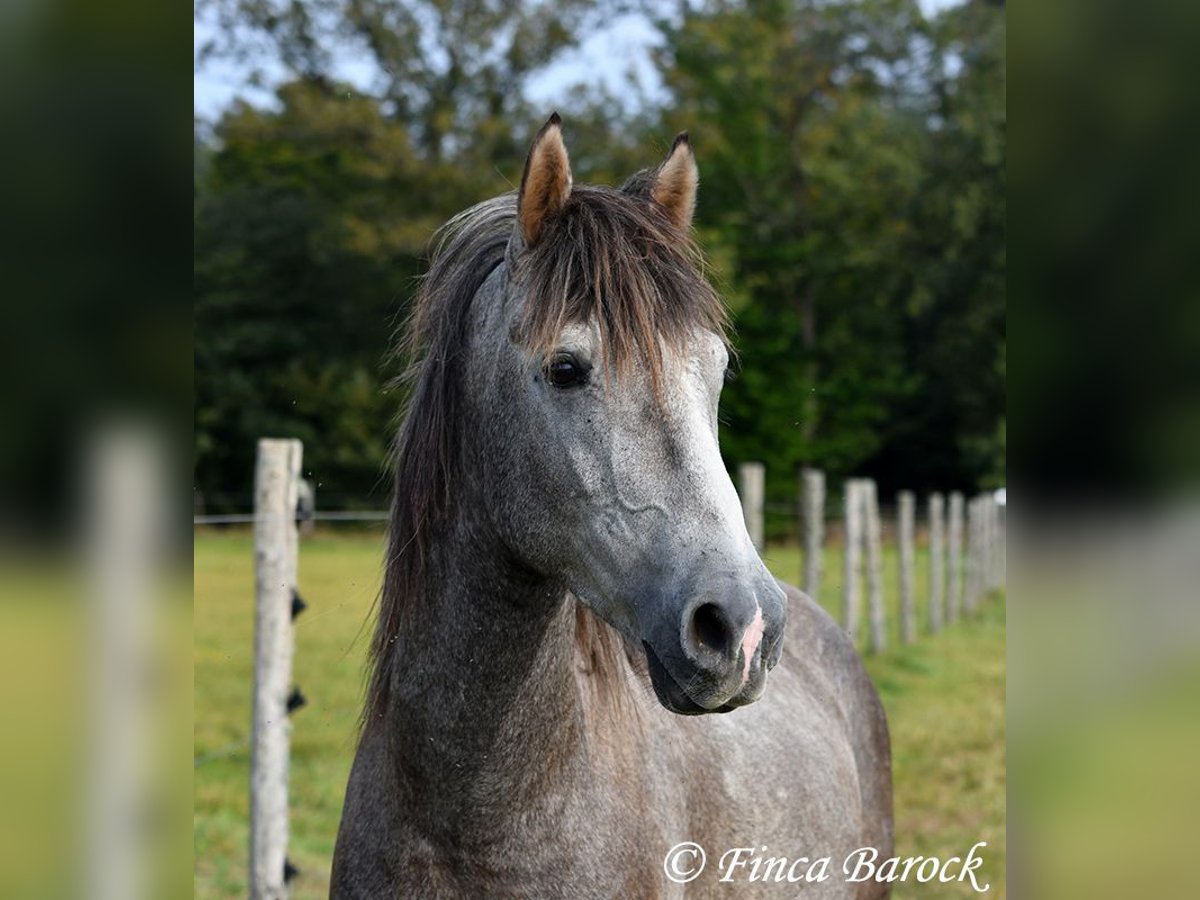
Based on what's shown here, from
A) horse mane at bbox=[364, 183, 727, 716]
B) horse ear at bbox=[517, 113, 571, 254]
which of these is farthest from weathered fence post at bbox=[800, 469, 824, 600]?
horse ear at bbox=[517, 113, 571, 254]

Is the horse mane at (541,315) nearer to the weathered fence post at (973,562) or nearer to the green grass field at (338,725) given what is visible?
the green grass field at (338,725)

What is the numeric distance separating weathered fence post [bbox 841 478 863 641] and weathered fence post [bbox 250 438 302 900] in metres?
6.97

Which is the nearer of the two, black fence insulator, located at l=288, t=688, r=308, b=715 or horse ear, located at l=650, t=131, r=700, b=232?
horse ear, located at l=650, t=131, r=700, b=232

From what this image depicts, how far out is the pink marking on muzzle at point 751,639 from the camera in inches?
73.6

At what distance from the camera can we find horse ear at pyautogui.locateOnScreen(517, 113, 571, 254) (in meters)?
2.28

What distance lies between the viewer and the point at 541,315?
222cm

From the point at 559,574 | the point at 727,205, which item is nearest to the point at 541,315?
the point at 559,574

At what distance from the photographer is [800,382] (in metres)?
25.0

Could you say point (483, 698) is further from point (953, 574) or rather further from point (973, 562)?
point (973, 562)

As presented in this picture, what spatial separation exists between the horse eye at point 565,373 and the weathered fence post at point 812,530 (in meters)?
8.42

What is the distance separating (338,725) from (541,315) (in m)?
7.46

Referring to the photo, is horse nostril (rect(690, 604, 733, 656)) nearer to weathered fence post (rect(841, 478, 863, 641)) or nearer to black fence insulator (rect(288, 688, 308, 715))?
black fence insulator (rect(288, 688, 308, 715))
